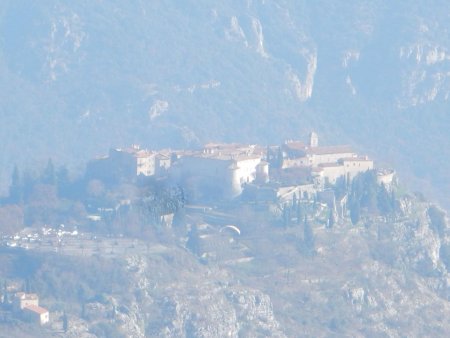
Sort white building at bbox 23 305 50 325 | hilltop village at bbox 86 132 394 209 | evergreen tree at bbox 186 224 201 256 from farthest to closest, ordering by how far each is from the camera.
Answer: hilltop village at bbox 86 132 394 209 < evergreen tree at bbox 186 224 201 256 < white building at bbox 23 305 50 325

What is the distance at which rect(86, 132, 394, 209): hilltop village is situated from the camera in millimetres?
104250

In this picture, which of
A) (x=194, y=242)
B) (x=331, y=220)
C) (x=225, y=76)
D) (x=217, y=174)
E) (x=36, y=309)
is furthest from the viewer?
(x=225, y=76)

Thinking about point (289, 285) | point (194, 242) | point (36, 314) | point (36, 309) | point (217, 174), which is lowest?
point (36, 314)

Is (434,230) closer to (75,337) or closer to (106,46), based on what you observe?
(75,337)

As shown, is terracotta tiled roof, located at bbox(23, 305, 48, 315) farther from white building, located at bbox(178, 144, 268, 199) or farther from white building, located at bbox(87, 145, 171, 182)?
white building, located at bbox(87, 145, 171, 182)

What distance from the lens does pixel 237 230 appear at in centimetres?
10150

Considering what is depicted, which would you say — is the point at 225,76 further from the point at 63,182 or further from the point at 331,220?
the point at 331,220

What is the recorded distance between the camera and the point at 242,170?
104875mm

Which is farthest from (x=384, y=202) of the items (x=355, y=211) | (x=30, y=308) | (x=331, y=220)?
(x=30, y=308)

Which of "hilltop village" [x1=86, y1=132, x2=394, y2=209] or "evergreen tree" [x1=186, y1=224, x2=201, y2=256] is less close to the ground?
"hilltop village" [x1=86, y1=132, x2=394, y2=209]

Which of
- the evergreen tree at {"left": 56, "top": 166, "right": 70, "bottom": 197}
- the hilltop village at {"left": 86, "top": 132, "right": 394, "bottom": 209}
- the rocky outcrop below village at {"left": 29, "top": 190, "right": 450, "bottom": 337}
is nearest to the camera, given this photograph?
the rocky outcrop below village at {"left": 29, "top": 190, "right": 450, "bottom": 337}

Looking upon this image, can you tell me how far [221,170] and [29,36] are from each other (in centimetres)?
5249

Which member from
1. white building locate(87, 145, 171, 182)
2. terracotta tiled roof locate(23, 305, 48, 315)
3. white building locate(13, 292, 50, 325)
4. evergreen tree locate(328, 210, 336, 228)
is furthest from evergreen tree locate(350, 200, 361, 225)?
terracotta tiled roof locate(23, 305, 48, 315)

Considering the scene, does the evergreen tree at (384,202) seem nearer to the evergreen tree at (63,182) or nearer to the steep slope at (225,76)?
the evergreen tree at (63,182)
